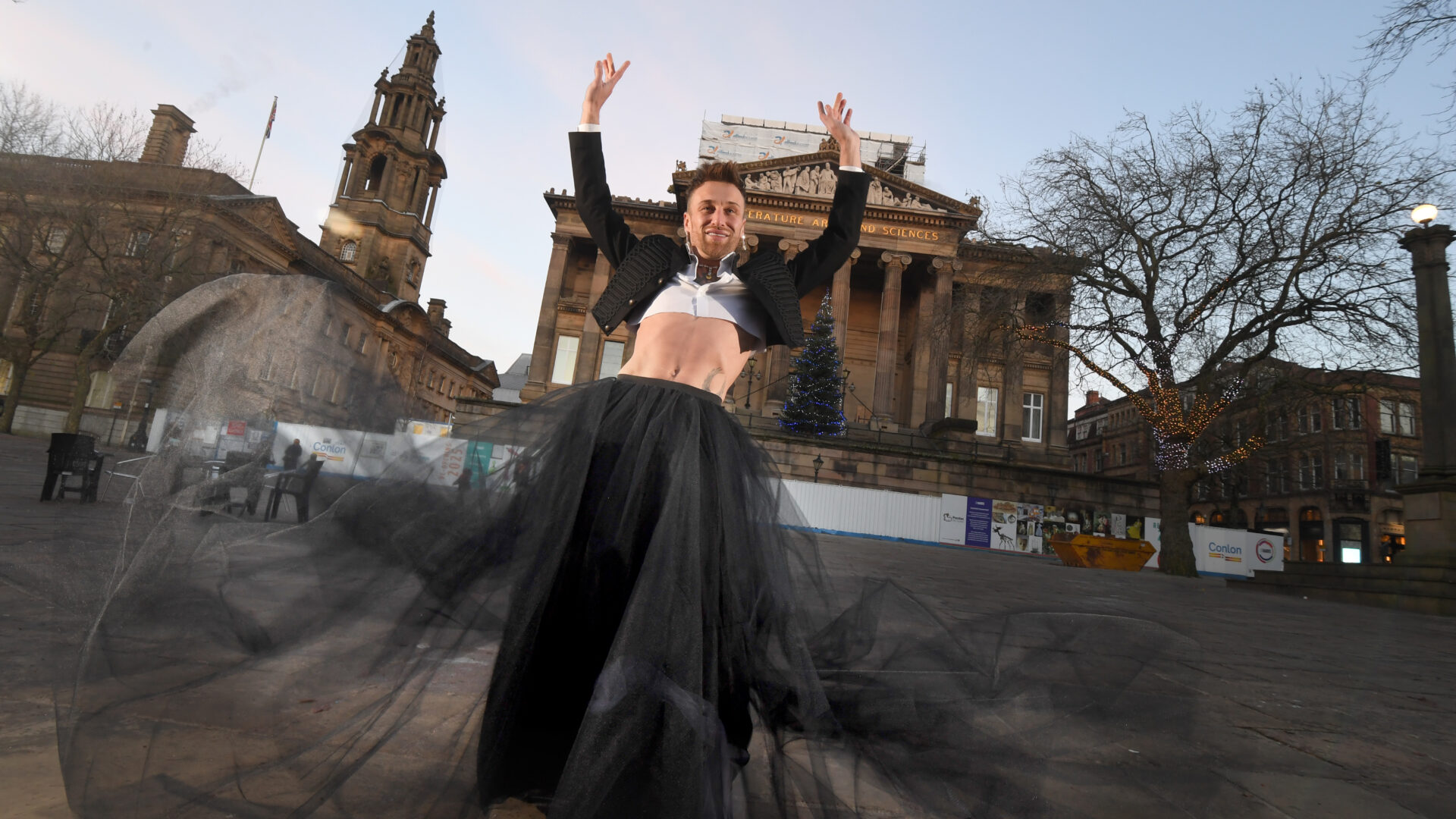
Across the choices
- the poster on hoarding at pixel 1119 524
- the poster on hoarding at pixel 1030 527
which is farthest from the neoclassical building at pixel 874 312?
the poster on hoarding at pixel 1119 524

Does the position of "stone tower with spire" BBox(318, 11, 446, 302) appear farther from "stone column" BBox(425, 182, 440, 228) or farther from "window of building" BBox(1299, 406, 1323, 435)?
"window of building" BBox(1299, 406, 1323, 435)

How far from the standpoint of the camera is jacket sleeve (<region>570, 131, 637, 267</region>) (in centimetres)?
221

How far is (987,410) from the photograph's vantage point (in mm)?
37406

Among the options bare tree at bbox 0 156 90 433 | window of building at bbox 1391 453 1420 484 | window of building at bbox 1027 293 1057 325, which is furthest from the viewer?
window of building at bbox 1391 453 1420 484

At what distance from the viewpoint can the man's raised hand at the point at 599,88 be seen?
225 centimetres

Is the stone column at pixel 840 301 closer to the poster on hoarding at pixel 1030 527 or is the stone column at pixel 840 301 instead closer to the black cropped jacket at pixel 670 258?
the poster on hoarding at pixel 1030 527

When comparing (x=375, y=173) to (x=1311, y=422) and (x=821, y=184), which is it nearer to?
(x=821, y=184)

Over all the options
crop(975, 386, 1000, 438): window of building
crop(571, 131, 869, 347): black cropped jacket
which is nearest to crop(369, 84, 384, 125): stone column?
crop(975, 386, 1000, 438): window of building

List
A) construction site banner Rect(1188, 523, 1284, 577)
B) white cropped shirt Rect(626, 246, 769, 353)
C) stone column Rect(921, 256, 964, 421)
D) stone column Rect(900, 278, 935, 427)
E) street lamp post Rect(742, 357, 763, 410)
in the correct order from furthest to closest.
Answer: stone column Rect(900, 278, 935, 427) < stone column Rect(921, 256, 964, 421) < street lamp post Rect(742, 357, 763, 410) < construction site banner Rect(1188, 523, 1284, 577) < white cropped shirt Rect(626, 246, 769, 353)

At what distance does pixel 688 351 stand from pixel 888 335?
106ft

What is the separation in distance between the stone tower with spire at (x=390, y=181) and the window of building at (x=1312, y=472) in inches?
2562

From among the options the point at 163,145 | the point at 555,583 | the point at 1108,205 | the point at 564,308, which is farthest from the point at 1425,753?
the point at 163,145

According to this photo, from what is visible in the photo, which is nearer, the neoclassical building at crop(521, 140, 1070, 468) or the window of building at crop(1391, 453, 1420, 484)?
the neoclassical building at crop(521, 140, 1070, 468)

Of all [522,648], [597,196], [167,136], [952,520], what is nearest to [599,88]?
[597,196]
